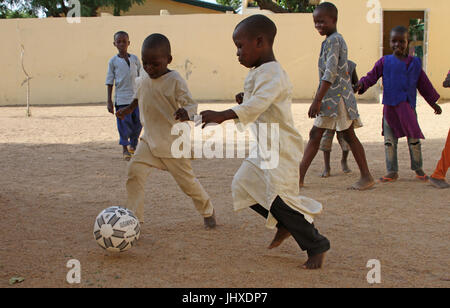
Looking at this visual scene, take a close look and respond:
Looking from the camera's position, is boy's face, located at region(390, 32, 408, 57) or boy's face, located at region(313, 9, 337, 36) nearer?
boy's face, located at region(313, 9, 337, 36)

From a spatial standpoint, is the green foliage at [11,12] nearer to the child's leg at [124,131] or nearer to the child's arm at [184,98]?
the child's leg at [124,131]

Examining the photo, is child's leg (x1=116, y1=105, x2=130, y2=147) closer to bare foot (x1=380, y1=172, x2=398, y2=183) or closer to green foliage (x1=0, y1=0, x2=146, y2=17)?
bare foot (x1=380, y1=172, x2=398, y2=183)

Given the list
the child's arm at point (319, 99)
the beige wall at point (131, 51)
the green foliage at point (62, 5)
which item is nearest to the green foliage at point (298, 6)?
the green foliage at point (62, 5)

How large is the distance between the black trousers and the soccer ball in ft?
3.05

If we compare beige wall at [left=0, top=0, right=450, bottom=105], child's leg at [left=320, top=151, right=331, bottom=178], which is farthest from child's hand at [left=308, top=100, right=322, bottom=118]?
beige wall at [left=0, top=0, right=450, bottom=105]

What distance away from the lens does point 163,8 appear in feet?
74.9

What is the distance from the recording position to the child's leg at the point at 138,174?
143 inches

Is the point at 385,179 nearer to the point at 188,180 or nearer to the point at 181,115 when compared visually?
the point at 188,180

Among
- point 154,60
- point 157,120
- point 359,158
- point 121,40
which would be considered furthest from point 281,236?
point 121,40

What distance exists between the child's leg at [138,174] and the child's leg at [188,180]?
11cm

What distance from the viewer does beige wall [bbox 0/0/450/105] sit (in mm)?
15773

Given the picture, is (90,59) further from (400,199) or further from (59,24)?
(400,199)

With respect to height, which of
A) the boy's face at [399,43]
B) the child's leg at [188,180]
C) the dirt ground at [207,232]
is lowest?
the dirt ground at [207,232]
